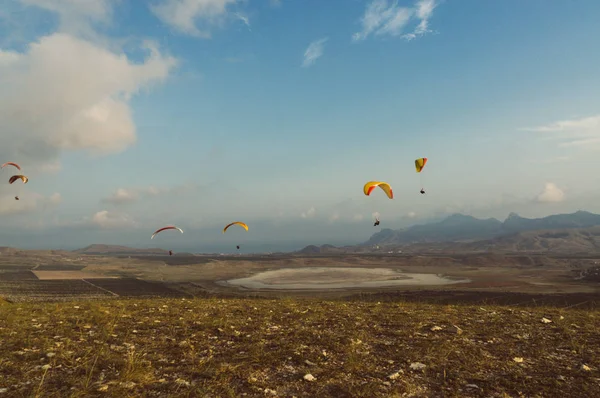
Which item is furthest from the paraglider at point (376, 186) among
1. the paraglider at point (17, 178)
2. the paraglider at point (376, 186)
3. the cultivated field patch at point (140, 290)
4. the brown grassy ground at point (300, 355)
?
the cultivated field patch at point (140, 290)

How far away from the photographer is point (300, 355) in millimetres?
8094

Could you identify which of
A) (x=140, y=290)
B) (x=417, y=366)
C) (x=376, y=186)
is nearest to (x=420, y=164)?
(x=376, y=186)

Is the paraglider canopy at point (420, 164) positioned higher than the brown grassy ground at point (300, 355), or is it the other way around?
the paraglider canopy at point (420, 164)

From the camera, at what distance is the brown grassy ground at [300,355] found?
6448 millimetres

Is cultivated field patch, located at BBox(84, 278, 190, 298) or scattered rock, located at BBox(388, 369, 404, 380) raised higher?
scattered rock, located at BBox(388, 369, 404, 380)

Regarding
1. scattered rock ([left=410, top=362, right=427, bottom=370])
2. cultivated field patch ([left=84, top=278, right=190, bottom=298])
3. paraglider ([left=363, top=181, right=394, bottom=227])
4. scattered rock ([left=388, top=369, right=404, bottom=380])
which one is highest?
paraglider ([left=363, top=181, right=394, bottom=227])

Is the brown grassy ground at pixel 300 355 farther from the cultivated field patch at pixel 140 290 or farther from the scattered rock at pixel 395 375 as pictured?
the cultivated field patch at pixel 140 290

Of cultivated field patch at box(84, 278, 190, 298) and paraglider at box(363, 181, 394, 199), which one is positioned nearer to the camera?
paraglider at box(363, 181, 394, 199)

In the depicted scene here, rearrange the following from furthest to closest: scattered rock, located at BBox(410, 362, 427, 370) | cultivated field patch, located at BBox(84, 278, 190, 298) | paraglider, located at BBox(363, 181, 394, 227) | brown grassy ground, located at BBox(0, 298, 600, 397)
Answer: cultivated field patch, located at BBox(84, 278, 190, 298), paraglider, located at BBox(363, 181, 394, 227), scattered rock, located at BBox(410, 362, 427, 370), brown grassy ground, located at BBox(0, 298, 600, 397)

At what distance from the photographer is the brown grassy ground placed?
645 cm

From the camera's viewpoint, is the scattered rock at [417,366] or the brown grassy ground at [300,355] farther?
the scattered rock at [417,366]

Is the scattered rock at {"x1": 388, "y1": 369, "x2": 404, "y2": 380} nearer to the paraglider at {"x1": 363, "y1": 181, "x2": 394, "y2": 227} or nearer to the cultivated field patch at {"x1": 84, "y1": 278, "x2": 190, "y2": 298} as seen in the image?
the paraglider at {"x1": 363, "y1": 181, "x2": 394, "y2": 227}

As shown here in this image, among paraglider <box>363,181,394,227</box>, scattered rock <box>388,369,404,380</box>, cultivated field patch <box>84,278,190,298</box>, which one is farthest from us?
cultivated field patch <box>84,278,190,298</box>

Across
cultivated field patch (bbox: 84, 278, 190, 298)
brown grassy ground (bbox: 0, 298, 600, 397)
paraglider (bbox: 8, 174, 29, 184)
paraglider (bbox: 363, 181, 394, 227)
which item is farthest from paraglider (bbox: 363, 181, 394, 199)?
cultivated field patch (bbox: 84, 278, 190, 298)
